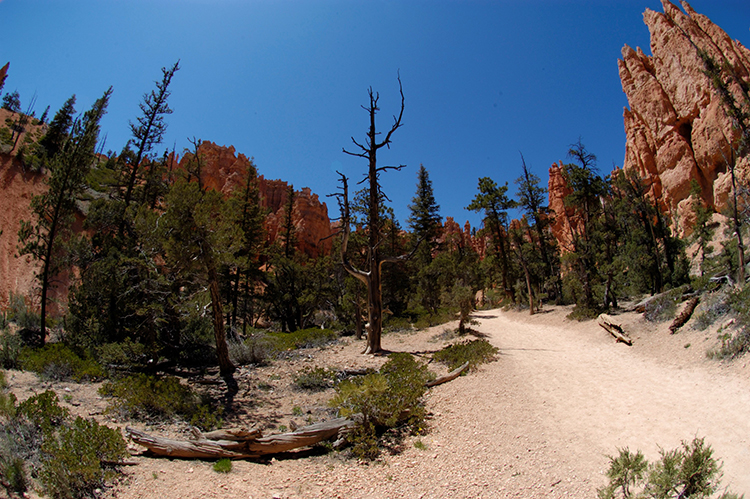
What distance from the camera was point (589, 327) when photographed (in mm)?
13523

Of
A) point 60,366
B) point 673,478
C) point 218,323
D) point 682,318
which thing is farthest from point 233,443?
point 682,318

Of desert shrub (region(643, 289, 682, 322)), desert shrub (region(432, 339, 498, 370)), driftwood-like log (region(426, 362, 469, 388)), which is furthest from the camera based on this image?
desert shrub (region(643, 289, 682, 322))

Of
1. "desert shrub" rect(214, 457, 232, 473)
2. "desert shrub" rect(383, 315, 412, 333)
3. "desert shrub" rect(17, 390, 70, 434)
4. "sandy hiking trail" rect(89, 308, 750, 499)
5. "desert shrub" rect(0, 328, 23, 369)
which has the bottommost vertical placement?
"sandy hiking trail" rect(89, 308, 750, 499)

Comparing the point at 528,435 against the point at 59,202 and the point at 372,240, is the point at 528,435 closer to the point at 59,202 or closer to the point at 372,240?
the point at 372,240

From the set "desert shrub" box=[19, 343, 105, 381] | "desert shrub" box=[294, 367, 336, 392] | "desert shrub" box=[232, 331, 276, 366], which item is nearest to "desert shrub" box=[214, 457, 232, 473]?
"desert shrub" box=[294, 367, 336, 392]

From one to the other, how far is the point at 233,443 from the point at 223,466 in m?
0.48

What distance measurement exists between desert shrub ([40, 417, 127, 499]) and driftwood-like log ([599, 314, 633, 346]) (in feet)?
42.7

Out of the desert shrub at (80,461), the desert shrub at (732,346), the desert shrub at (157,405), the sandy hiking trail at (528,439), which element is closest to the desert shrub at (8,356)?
the desert shrub at (157,405)

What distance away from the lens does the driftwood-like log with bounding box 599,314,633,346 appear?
10.7 metres

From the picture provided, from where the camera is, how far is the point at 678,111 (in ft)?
123

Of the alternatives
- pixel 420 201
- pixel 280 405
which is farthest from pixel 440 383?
pixel 420 201

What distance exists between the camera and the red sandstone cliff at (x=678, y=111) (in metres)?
33.2

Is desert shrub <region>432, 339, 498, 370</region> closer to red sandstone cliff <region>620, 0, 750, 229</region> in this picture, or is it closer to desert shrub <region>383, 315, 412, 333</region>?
desert shrub <region>383, 315, 412, 333</region>

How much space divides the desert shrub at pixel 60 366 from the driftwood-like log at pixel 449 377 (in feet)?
28.4
